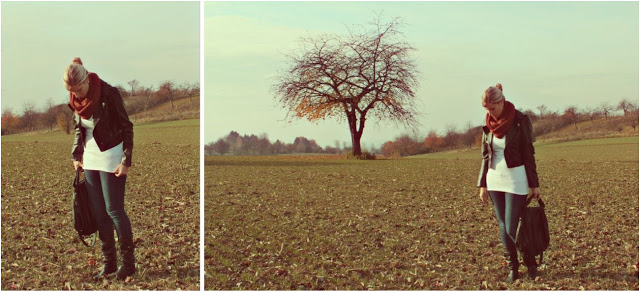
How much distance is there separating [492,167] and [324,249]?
230cm

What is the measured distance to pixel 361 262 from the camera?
20.4 feet

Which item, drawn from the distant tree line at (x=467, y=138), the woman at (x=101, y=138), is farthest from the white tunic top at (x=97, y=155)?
the distant tree line at (x=467, y=138)

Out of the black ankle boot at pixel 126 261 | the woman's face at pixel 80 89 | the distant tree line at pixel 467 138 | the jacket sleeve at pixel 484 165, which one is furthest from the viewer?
the distant tree line at pixel 467 138

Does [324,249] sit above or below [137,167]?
below

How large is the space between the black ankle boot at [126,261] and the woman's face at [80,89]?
1205 mm

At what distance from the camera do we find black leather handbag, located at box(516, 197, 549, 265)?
16.7ft

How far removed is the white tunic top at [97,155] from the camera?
4930 mm

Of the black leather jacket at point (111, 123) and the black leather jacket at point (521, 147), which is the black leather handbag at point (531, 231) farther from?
the black leather jacket at point (111, 123)

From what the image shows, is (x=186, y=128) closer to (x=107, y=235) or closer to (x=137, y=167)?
(x=137, y=167)

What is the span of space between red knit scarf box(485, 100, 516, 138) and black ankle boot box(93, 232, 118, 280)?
3.16 meters

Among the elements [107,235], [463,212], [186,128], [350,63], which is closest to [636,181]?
[463,212]

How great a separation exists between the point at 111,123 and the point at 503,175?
3.00 metres

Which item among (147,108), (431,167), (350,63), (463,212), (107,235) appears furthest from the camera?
(147,108)

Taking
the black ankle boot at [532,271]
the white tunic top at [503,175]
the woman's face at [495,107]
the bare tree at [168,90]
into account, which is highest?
the bare tree at [168,90]
